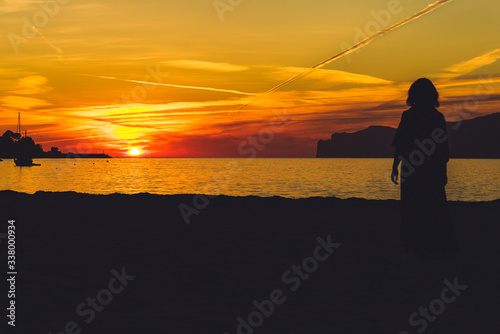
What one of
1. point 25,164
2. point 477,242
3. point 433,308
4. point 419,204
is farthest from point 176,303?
point 25,164

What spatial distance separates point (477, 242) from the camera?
10.4 m

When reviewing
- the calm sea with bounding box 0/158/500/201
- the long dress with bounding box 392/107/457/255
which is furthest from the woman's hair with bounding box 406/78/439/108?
the calm sea with bounding box 0/158/500/201

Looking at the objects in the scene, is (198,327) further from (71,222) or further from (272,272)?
(71,222)

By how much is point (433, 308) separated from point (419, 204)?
3.31 m

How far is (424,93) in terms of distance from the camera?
340 inches

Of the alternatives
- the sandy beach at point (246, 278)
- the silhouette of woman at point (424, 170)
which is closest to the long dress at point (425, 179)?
the silhouette of woman at point (424, 170)

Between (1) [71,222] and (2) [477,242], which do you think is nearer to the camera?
(2) [477,242]

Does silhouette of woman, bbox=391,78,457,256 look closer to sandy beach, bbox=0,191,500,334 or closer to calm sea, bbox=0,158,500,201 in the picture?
sandy beach, bbox=0,191,500,334

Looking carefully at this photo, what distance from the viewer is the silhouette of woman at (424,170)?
870 centimetres

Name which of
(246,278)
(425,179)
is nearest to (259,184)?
(425,179)

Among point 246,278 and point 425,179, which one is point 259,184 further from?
point 246,278

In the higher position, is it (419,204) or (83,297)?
(419,204)

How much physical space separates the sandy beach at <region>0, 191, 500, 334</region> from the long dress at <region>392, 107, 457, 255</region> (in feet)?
1.11

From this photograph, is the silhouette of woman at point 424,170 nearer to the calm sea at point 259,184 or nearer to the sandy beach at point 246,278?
the sandy beach at point 246,278
